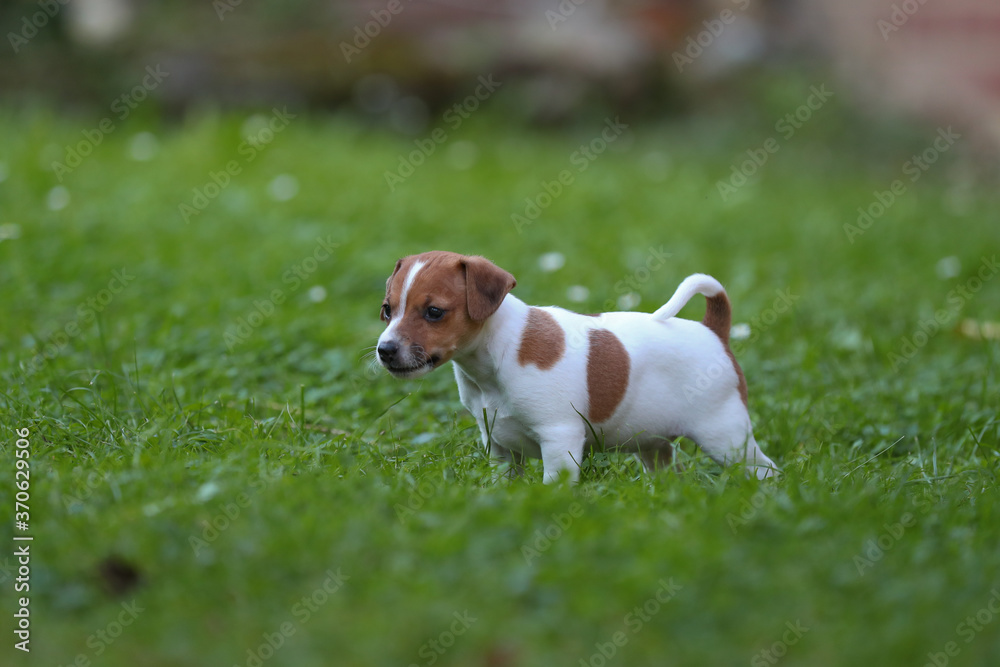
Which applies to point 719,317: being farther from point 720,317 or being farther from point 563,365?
point 563,365

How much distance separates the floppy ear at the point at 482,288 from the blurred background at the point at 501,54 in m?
7.63

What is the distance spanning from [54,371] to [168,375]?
1.55 ft

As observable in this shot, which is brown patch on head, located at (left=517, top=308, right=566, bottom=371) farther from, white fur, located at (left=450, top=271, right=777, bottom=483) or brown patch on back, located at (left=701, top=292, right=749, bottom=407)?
brown patch on back, located at (left=701, top=292, right=749, bottom=407)

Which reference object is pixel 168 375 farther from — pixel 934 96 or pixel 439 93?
pixel 934 96

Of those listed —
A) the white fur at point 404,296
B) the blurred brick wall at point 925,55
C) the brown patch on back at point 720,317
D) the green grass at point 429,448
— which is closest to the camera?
the green grass at point 429,448

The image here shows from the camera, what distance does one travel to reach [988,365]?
195 inches

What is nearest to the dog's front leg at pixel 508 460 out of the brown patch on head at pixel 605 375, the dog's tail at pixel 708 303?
the brown patch on head at pixel 605 375

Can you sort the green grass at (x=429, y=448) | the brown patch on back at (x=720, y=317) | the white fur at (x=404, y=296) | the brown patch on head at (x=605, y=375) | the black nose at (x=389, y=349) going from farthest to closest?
the brown patch on back at (x=720, y=317)
the brown patch on head at (x=605, y=375)
the white fur at (x=404, y=296)
the black nose at (x=389, y=349)
the green grass at (x=429, y=448)

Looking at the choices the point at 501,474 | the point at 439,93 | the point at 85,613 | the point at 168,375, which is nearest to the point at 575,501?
the point at 501,474

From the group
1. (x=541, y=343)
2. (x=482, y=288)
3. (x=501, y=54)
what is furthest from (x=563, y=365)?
(x=501, y=54)

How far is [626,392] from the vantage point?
358 centimetres

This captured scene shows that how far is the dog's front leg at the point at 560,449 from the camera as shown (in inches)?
134

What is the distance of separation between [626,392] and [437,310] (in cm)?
75

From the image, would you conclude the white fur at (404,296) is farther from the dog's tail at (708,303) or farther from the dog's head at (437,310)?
the dog's tail at (708,303)
